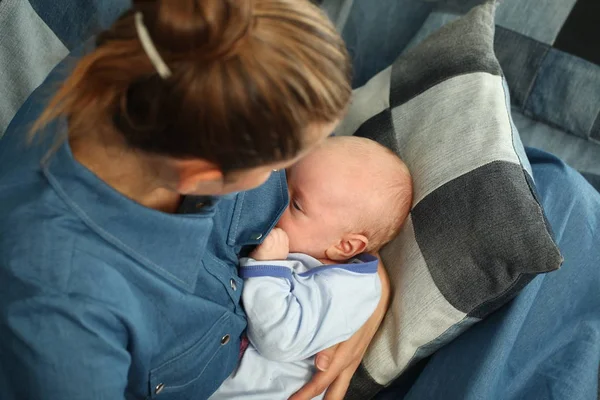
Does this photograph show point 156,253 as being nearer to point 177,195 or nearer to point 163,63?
point 177,195

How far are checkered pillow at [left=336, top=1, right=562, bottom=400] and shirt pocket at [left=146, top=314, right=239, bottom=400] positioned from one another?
1.00ft

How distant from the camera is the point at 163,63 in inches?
22.2

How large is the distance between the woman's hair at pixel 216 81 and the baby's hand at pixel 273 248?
0.43 m

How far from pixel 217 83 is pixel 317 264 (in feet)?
2.09

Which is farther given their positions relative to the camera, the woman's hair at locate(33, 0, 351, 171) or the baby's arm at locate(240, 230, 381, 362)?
the baby's arm at locate(240, 230, 381, 362)

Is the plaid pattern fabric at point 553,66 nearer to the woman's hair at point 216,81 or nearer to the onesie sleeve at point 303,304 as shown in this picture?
the onesie sleeve at point 303,304

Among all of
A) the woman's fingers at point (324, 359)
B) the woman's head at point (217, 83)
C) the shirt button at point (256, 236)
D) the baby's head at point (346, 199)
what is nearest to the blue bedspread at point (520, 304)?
the woman's fingers at point (324, 359)

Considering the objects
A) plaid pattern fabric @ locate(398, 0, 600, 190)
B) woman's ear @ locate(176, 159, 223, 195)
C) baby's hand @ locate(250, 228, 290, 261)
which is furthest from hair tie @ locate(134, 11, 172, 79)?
plaid pattern fabric @ locate(398, 0, 600, 190)

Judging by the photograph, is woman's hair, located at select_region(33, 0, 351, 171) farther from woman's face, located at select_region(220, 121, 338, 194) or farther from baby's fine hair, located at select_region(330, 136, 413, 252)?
baby's fine hair, located at select_region(330, 136, 413, 252)

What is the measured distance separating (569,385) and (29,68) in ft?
3.80

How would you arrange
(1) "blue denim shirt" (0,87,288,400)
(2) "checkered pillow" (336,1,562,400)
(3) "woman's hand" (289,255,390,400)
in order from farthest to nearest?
(3) "woman's hand" (289,255,390,400), (2) "checkered pillow" (336,1,562,400), (1) "blue denim shirt" (0,87,288,400)

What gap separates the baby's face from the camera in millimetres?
1118

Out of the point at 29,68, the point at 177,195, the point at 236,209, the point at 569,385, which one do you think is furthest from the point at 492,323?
the point at 29,68

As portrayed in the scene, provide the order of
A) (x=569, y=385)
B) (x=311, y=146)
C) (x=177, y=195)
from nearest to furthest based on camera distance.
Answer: (x=311, y=146)
(x=177, y=195)
(x=569, y=385)
